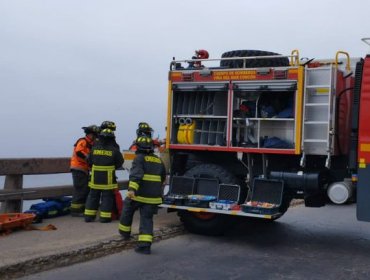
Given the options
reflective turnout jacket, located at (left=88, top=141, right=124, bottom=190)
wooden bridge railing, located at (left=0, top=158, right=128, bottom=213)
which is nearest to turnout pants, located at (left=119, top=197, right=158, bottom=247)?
reflective turnout jacket, located at (left=88, top=141, right=124, bottom=190)

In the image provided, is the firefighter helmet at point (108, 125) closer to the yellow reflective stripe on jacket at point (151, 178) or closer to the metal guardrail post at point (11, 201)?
the metal guardrail post at point (11, 201)

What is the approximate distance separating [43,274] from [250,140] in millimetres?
3889

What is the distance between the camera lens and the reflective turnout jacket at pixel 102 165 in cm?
858

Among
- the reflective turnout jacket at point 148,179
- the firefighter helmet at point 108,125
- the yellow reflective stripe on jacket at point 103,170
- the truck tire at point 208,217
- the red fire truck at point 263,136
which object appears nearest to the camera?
the reflective turnout jacket at point 148,179

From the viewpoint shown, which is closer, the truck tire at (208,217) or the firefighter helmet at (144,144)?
the firefighter helmet at (144,144)

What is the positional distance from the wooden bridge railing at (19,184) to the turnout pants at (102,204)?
0.86 metres

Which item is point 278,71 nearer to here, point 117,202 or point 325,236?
point 325,236

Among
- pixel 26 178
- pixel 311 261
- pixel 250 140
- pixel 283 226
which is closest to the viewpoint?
pixel 311 261

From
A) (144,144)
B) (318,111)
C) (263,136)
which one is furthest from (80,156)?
(318,111)

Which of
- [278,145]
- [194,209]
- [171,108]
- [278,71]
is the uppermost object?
[278,71]

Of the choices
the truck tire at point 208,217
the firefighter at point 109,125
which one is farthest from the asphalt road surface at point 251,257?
the firefighter at point 109,125

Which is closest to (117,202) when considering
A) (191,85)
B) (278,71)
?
(191,85)

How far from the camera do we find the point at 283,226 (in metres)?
9.60

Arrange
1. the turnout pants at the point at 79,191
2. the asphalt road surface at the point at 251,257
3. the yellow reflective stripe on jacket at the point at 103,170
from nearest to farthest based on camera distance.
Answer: the asphalt road surface at the point at 251,257 → the yellow reflective stripe on jacket at the point at 103,170 → the turnout pants at the point at 79,191
